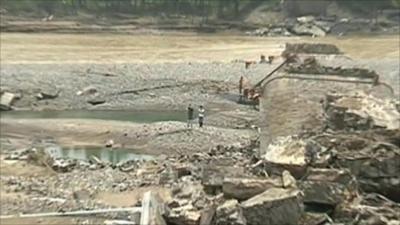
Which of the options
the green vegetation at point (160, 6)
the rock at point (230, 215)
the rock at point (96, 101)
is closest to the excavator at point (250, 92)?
the rock at point (96, 101)

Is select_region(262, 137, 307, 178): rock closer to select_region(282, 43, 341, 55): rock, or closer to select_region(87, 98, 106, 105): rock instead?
select_region(87, 98, 106, 105): rock

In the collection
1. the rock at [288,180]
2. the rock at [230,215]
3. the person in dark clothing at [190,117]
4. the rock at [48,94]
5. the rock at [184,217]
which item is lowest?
the rock at [48,94]

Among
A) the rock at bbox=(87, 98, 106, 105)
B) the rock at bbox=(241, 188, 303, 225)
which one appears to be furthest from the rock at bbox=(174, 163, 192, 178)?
the rock at bbox=(87, 98, 106, 105)

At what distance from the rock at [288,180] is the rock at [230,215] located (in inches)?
27.8

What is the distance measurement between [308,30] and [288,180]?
3692 cm

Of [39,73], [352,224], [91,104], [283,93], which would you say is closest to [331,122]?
[352,224]

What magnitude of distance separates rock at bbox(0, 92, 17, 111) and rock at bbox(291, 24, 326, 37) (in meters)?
23.8

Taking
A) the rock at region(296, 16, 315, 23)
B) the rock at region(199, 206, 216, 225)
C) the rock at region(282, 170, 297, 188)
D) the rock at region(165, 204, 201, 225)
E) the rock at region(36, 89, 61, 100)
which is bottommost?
the rock at region(36, 89, 61, 100)

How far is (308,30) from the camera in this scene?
44688 mm

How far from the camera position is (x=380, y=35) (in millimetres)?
44500

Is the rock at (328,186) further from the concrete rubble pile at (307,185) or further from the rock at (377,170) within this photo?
the rock at (377,170)

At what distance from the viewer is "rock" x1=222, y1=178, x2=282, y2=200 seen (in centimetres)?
848

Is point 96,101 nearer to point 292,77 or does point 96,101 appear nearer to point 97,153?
point 97,153

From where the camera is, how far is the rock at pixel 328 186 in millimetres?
Result: 8344
